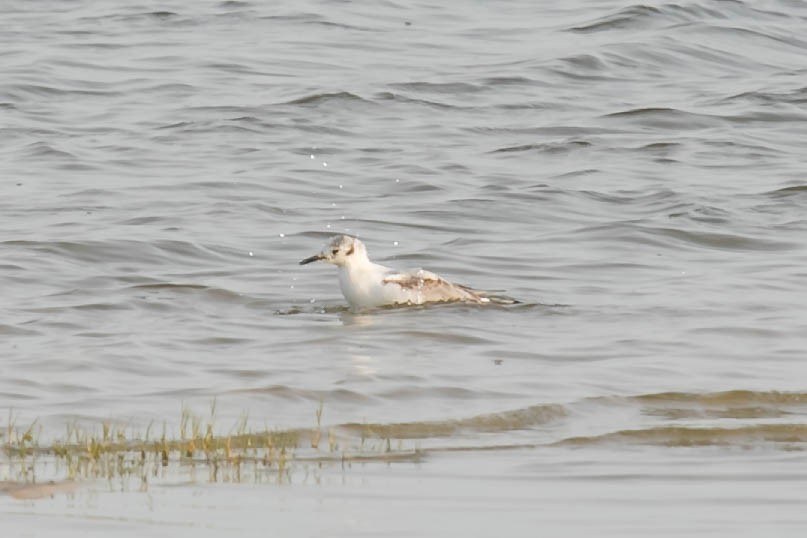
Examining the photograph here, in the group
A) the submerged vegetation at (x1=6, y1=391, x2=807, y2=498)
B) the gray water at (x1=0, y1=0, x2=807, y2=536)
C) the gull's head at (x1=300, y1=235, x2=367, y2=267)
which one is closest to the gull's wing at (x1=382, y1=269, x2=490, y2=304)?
the gray water at (x1=0, y1=0, x2=807, y2=536)

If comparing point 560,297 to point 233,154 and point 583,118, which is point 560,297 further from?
point 583,118

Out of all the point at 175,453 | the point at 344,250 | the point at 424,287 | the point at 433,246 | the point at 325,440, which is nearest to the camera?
the point at 175,453

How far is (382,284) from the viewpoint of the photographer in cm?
1366

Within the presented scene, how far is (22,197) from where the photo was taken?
1738 cm

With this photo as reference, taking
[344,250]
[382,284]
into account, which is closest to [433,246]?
[344,250]

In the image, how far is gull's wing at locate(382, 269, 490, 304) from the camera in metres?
13.6

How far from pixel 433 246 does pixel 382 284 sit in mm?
2637

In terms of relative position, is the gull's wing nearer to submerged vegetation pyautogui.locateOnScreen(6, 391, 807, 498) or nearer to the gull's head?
the gull's head

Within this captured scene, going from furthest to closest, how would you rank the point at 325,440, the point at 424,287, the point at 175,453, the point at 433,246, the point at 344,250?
the point at 433,246
the point at 344,250
the point at 424,287
the point at 325,440
the point at 175,453

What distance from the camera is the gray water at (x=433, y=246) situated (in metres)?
8.38

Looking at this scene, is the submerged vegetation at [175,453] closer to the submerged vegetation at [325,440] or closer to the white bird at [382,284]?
the submerged vegetation at [325,440]

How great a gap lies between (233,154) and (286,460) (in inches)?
459

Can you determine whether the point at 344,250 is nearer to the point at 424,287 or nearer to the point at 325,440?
the point at 424,287

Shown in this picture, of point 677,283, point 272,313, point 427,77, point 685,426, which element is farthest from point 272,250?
point 427,77
